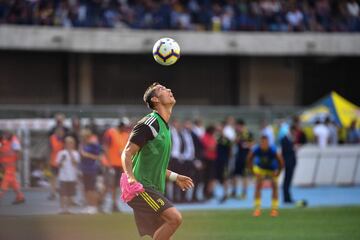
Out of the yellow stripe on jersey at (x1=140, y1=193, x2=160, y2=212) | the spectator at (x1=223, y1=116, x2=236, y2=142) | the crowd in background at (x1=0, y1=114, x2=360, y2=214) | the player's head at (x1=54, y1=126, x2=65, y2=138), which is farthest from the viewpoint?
the spectator at (x1=223, y1=116, x2=236, y2=142)

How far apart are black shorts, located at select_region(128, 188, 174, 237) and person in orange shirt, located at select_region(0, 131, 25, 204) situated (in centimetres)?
937

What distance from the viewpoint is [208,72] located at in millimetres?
38594

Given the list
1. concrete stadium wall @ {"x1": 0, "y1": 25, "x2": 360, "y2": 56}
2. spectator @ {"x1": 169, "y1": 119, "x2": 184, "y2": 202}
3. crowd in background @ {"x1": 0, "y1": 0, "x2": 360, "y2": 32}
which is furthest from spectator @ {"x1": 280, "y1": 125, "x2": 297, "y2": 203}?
crowd in background @ {"x1": 0, "y1": 0, "x2": 360, "y2": 32}

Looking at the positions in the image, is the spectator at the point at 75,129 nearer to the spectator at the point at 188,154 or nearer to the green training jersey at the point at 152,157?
the spectator at the point at 188,154

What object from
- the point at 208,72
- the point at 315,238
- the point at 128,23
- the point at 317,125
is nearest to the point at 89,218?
the point at 315,238

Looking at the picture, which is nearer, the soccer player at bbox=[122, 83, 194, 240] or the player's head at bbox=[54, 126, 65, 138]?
the soccer player at bbox=[122, 83, 194, 240]

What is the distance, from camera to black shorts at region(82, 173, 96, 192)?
19266 millimetres

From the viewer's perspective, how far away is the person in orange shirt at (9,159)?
60.8 feet

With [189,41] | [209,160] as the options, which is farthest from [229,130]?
[189,41]

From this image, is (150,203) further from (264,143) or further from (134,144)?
(264,143)

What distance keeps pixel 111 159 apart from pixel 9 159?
2213 mm

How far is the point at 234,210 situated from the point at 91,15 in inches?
655

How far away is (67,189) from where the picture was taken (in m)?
18.8

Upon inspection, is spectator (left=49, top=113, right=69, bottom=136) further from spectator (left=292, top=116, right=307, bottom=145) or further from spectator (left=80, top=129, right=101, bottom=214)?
spectator (left=292, top=116, right=307, bottom=145)
